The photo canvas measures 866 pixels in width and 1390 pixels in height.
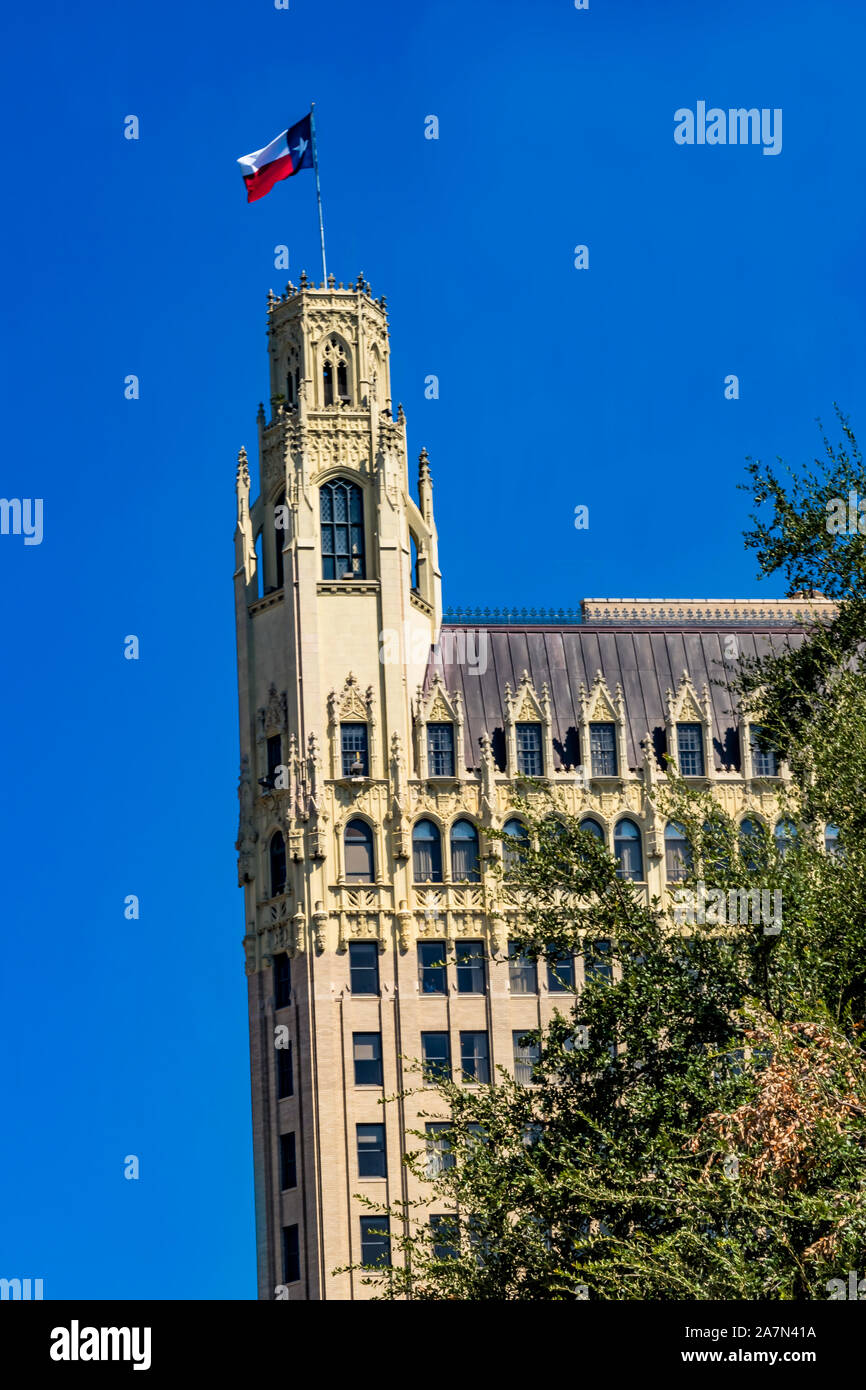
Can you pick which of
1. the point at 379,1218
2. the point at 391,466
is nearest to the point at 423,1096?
the point at 379,1218

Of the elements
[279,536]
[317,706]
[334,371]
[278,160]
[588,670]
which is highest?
[278,160]

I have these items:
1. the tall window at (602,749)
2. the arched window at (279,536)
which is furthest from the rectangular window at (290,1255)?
the arched window at (279,536)

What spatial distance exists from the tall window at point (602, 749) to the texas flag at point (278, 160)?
24.4 meters

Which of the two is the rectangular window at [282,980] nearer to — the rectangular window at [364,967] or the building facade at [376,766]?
the building facade at [376,766]

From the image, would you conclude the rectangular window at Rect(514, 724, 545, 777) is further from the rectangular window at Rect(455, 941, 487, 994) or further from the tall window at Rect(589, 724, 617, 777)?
the rectangular window at Rect(455, 941, 487, 994)

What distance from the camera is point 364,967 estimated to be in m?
100

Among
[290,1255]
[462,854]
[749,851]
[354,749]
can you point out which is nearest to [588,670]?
[462,854]

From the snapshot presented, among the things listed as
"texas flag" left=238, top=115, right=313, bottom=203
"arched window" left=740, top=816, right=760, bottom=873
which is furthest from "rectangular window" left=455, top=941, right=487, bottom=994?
"arched window" left=740, top=816, right=760, bottom=873

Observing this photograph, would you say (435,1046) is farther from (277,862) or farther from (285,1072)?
(277,862)

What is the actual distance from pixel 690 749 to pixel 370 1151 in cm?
2074

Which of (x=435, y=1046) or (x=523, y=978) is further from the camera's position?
(x=523, y=978)

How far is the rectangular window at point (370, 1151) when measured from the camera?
97125 millimetres
